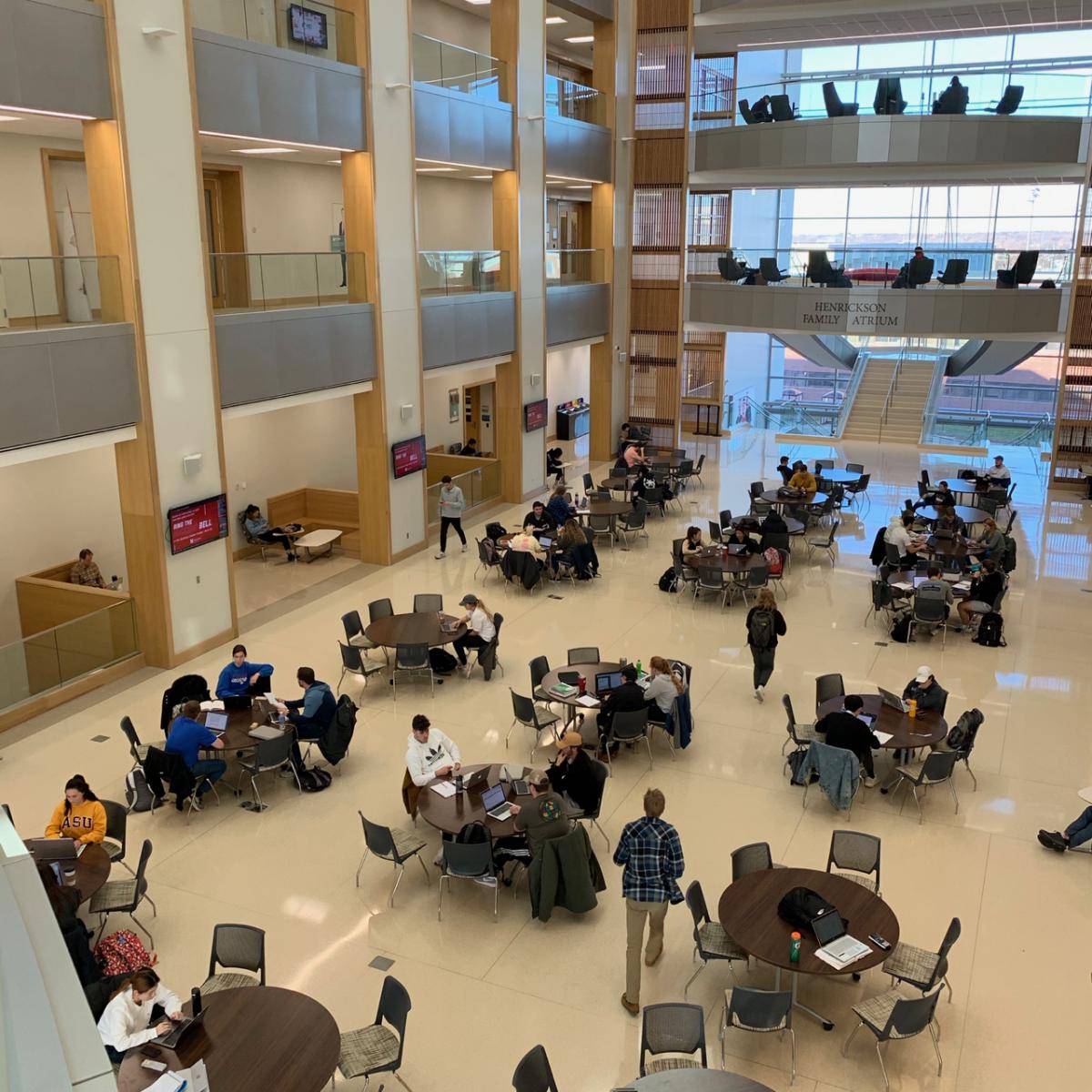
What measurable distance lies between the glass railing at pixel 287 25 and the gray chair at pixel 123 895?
10268mm

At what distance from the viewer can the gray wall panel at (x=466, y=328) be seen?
1869 centimetres

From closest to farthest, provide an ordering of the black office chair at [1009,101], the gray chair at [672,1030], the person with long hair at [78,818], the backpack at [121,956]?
1. the gray chair at [672,1030]
2. the backpack at [121,956]
3. the person with long hair at [78,818]
4. the black office chair at [1009,101]

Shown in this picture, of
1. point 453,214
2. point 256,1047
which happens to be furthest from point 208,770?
point 453,214

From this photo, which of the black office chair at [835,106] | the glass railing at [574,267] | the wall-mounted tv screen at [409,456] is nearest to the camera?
the wall-mounted tv screen at [409,456]

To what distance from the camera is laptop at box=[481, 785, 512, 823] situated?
8.76 meters

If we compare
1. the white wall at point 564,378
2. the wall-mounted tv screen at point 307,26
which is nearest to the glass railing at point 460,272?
the wall-mounted tv screen at point 307,26

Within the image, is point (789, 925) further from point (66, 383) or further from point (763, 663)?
point (66, 383)

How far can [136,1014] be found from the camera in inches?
244

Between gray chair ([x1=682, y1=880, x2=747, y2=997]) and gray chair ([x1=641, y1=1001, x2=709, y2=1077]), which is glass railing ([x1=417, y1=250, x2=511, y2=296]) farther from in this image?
gray chair ([x1=641, y1=1001, x2=709, y2=1077])

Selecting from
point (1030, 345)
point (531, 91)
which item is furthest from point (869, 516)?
point (1030, 345)

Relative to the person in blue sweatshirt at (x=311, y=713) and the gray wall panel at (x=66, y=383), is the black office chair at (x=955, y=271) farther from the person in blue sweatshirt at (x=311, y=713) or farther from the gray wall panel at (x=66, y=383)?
the person in blue sweatshirt at (x=311, y=713)

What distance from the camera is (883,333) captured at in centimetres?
2294

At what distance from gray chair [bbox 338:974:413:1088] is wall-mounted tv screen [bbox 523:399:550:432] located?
671 inches

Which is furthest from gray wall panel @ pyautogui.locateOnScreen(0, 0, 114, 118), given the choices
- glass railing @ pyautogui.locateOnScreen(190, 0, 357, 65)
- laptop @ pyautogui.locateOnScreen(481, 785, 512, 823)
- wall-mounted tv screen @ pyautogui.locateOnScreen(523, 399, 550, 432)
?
wall-mounted tv screen @ pyautogui.locateOnScreen(523, 399, 550, 432)
